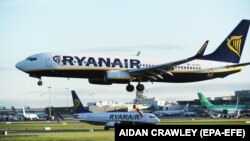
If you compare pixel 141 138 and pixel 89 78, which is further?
pixel 89 78

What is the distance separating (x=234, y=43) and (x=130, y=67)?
18.9 m

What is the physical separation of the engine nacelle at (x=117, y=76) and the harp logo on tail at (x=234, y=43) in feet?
59.3

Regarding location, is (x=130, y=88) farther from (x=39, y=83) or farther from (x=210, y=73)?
(x=39, y=83)

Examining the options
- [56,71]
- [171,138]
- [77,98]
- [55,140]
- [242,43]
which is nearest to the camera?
[171,138]

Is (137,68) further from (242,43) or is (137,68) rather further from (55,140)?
(242,43)

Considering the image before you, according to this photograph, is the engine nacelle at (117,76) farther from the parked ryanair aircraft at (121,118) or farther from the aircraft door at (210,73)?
the parked ryanair aircraft at (121,118)

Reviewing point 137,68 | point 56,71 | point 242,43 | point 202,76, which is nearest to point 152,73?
point 137,68

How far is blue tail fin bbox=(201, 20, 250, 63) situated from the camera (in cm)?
7075

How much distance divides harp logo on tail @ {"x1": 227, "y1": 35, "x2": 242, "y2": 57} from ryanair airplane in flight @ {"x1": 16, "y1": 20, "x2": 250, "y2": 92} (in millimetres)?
1385

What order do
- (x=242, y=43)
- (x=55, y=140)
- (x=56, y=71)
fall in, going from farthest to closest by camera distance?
(x=242, y=43)
(x=56, y=71)
(x=55, y=140)

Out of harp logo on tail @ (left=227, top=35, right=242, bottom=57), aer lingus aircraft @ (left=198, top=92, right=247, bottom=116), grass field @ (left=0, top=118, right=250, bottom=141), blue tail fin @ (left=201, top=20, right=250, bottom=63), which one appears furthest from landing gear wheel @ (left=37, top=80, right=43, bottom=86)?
aer lingus aircraft @ (left=198, top=92, right=247, bottom=116)

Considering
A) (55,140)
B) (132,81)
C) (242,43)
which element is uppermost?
(242,43)

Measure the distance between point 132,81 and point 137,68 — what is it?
2.21 meters

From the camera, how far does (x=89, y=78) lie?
208 feet
